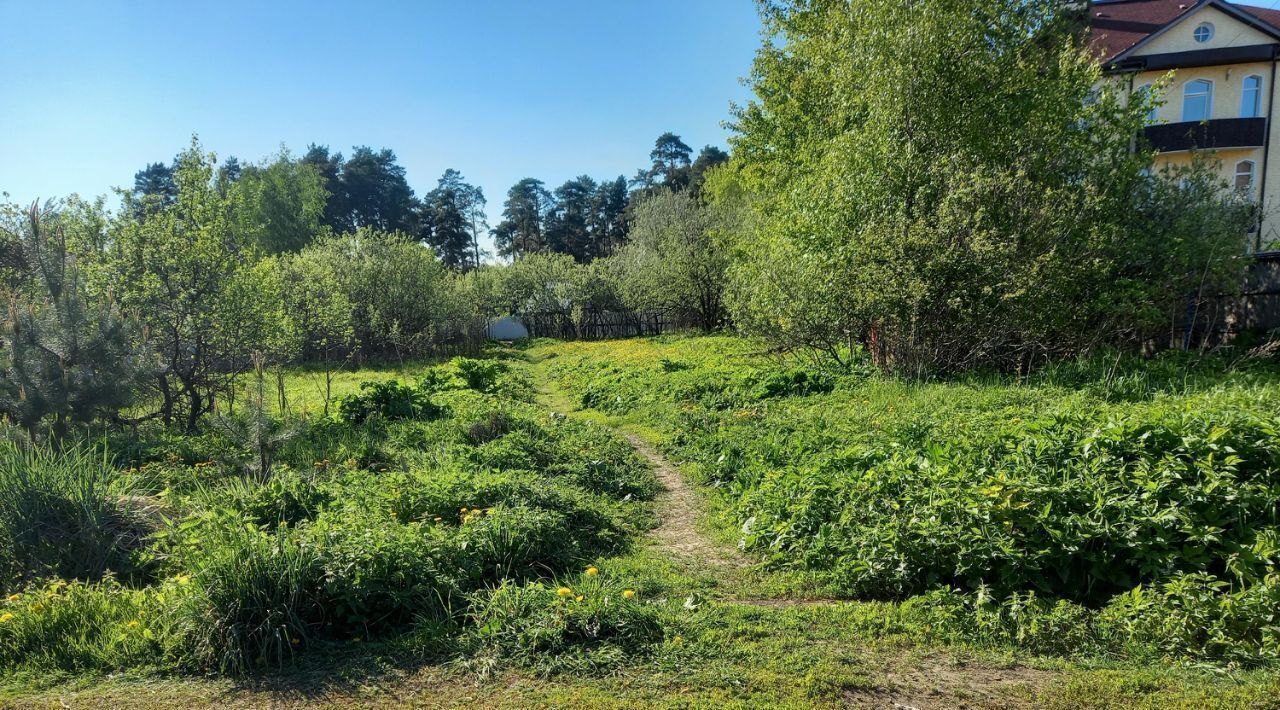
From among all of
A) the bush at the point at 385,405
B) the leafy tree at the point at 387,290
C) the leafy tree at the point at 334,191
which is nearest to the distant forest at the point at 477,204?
the leafy tree at the point at 334,191

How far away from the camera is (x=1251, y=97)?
2153 centimetres

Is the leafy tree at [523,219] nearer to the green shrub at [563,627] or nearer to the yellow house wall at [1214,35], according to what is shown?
the yellow house wall at [1214,35]

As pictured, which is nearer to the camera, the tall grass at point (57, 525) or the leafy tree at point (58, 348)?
the tall grass at point (57, 525)

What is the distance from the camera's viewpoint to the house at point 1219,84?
821 inches

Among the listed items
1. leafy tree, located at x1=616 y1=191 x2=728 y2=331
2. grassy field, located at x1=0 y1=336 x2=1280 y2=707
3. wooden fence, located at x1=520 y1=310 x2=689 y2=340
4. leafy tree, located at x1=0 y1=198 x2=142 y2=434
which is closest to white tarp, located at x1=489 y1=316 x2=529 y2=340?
wooden fence, located at x1=520 y1=310 x2=689 y2=340

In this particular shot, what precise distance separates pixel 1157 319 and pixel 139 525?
47.5 ft

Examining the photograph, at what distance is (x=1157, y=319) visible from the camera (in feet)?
35.6

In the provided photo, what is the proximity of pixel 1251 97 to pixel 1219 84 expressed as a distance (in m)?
1.18

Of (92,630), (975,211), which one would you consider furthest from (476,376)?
(92,630)

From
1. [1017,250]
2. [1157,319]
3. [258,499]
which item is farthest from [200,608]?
[1157,319]

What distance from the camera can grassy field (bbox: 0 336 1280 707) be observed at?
3387 mm

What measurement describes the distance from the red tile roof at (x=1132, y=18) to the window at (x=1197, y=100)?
2414mm

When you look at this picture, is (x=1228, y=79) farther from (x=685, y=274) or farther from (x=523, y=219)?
(x=523, y=219)

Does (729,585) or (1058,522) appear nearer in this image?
(1058,522)
